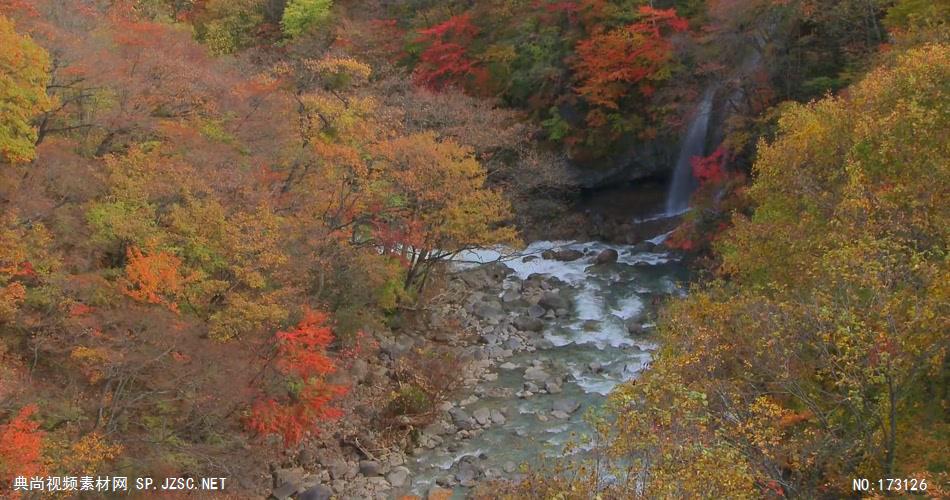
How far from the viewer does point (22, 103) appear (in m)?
13.5

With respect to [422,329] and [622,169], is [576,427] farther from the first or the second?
[622,169]

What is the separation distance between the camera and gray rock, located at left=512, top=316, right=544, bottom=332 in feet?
73.3

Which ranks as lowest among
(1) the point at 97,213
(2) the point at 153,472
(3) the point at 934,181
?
(2) the point at 153,472

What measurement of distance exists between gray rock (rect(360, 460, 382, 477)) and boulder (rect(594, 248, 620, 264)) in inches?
538

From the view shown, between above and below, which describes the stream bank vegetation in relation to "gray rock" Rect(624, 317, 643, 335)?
above

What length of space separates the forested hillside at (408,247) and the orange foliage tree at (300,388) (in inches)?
2.3

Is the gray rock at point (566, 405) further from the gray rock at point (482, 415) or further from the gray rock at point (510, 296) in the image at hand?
the gray rock at point (510, 296)

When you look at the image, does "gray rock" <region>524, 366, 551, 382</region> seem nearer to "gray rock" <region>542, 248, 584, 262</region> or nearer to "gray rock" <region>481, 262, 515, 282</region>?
"gray rock" <region>481, 262, 515, 282</region>

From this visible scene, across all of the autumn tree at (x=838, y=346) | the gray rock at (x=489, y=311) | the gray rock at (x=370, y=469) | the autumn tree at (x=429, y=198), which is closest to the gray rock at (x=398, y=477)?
the gray rock at (x=370, y=469)

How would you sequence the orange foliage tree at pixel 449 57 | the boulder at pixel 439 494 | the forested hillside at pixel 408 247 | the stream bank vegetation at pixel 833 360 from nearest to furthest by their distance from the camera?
1. the stream bank vegetation at pixel 833 360
2. the forested hillside at pixel 408 247
3. the boulder at pixel 439 494
4. the orange foliage tree at pixel 449 57

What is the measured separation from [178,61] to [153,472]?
37.5 ft

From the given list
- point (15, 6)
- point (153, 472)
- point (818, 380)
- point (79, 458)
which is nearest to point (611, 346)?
point (818, 380)

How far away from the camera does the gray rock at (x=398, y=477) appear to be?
1504cm

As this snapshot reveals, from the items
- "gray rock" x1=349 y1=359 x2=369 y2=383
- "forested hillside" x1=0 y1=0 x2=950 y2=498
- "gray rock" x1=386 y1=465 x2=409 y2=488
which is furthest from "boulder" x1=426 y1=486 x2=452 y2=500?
"gray rock" x1=349 y1=359 x2=369 y2=383
